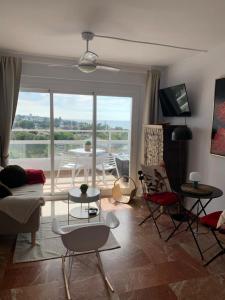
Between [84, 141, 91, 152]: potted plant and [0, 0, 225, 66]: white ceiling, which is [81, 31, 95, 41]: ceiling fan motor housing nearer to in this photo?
Answer: [0, 0, 225, 66]: white ceiling

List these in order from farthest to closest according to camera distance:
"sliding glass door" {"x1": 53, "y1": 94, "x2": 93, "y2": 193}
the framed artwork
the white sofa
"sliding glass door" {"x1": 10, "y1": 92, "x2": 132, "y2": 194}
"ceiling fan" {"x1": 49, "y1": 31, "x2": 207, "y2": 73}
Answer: "sliding glass door" {"x1": 53, "y1": 94, "x2": 93, "y2": 193}, "sliding glass door" {"x1": 10, "y1": 92, "x2": 132, "y2": 194}, the framed artwork, "ceiling fan" {"x1": 49, "y1": 31, "x2": 207, "y2": 73}, the white sofa

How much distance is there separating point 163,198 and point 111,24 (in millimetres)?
2269

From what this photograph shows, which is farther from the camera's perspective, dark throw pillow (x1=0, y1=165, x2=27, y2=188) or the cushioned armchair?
dark throw pillow (x1=0, y1=165, x2=27, y2=188)

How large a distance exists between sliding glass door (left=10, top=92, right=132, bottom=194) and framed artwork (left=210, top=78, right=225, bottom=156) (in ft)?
5.94

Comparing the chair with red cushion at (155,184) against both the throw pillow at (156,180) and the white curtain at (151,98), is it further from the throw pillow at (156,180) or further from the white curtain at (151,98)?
the white curtain at (151,98)

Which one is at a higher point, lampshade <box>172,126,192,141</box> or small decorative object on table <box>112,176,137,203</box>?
lampshade <box>172,126,192,141</box>

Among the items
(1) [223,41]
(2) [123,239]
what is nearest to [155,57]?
(1) [223,41]

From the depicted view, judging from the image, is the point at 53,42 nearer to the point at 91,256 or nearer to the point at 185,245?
the point at 91,256

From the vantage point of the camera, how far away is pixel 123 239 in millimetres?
2936

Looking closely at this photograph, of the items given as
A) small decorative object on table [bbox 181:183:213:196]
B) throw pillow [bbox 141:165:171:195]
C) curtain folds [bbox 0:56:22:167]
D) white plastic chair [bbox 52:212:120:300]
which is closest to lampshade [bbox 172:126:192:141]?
throw pillow [bbox 141:165:171:195]

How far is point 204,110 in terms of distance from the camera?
3404 millimetres

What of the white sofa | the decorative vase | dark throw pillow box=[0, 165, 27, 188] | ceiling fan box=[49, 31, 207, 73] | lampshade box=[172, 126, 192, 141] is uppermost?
ceiling fan box=[49, 31, 207, 73]

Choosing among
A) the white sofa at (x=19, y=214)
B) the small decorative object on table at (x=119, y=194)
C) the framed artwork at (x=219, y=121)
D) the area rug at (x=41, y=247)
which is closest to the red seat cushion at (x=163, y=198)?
the area rug at (x=41, y=247)

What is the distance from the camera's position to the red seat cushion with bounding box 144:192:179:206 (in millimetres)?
3087
